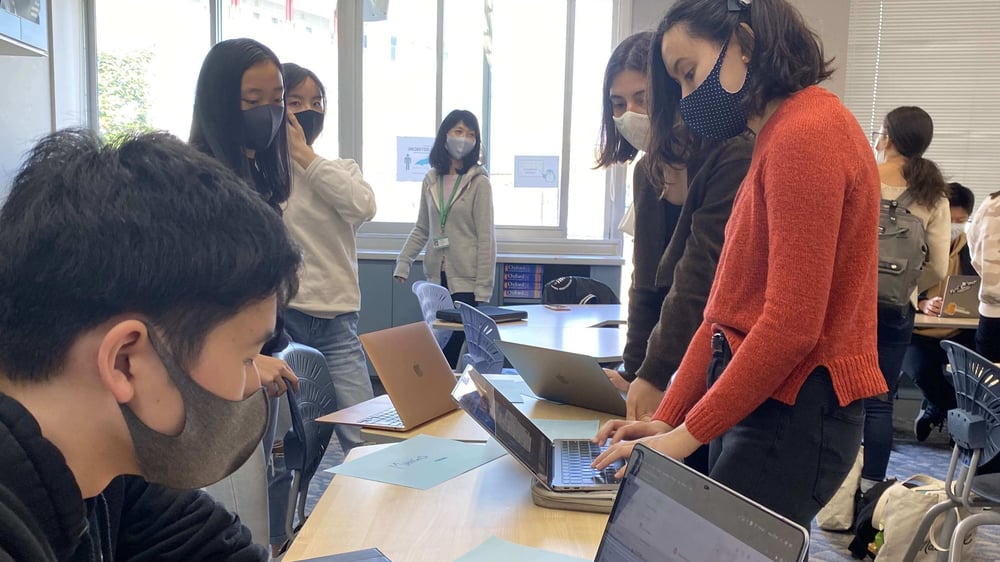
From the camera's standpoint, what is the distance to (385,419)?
5.78 feet

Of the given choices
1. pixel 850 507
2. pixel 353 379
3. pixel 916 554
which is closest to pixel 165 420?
pixel 353 379

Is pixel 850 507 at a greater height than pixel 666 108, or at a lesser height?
lesser

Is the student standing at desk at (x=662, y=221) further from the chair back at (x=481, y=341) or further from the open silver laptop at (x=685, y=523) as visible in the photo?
the chair back at (x=481, y=341)

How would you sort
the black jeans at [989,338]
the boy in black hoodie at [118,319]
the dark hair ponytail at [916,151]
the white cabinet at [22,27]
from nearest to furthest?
the boy in black hoodie at [118,319], the white cabinet at [22,27], the dark hair ponytail at [916,151], the black jeans at [989,338]

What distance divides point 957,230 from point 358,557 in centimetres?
426

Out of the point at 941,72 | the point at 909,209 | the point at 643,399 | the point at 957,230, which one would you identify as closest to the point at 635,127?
the point at 643,399

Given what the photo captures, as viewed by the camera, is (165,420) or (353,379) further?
(353,379)

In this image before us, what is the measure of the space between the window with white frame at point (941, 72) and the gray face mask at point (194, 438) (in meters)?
5.16

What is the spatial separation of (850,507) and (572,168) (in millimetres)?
3069

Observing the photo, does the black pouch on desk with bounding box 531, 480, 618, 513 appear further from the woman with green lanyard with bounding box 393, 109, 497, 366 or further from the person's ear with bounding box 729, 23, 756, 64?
the woman with green lanyard with bounding box 393, 109, 497, 366

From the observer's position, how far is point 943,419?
157 inches

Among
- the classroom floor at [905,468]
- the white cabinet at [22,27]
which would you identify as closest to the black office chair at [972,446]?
the classroom floor at [905,468]

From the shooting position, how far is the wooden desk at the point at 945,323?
3.68 meters

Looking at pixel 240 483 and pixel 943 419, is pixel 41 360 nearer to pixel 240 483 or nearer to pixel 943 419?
pixel 240 483
